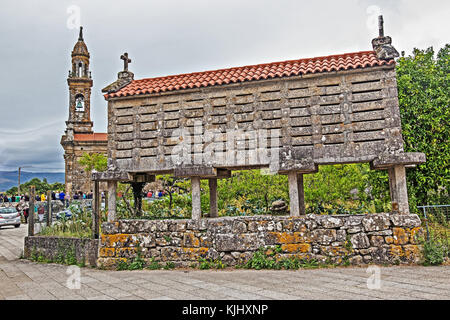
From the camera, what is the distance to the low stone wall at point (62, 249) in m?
8.21

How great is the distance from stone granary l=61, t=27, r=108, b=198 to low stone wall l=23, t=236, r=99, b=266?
99.2ft

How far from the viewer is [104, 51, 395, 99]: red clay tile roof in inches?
282

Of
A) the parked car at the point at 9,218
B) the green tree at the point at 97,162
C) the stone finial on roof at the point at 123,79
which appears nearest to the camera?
the stone finial on roof at the point at 123,79

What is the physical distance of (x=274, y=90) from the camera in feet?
24.4

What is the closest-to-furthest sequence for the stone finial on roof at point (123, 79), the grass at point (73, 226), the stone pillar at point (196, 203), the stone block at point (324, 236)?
1. the stone block at point (324, 236)
2. the stone pillar at point (196, 203)
3. the stone finial on roof at point (123, 79)
4. the grass at point (73, 226)

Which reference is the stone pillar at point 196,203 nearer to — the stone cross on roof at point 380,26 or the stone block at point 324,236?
the stone block at point 324,236

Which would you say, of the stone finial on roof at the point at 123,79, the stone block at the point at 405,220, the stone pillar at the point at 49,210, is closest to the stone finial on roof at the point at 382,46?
the stone block at the point at 405,220

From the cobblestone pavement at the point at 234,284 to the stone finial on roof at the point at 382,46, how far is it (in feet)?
14.0

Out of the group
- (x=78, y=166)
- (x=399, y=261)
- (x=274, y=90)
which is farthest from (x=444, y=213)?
(x=78, y=166)

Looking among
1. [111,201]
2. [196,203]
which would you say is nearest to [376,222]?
[196,203]

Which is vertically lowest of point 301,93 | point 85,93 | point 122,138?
point 122,138

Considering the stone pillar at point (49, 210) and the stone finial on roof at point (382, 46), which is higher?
the stone finial on roof at point (382, 46)
